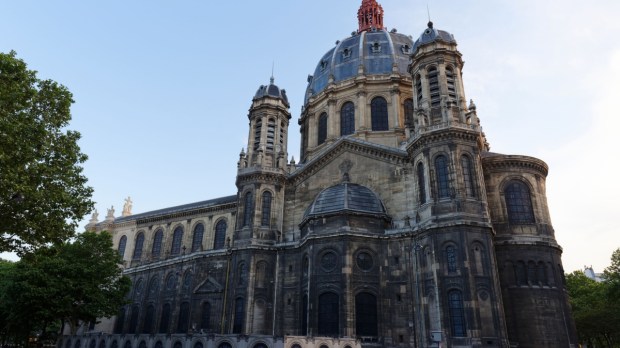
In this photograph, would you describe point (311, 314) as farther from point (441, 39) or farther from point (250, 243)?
point (441, 39)

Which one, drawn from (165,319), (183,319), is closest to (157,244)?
(165,319)

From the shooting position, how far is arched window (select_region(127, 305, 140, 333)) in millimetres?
44125

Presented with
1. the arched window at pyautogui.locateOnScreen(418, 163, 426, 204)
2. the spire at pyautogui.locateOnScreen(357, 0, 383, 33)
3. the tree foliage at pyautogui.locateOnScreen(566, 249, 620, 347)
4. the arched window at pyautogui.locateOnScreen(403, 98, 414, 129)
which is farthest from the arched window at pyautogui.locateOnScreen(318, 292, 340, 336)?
the spire at pyautogui.locateOnScreen(357, 0, 383, 33)

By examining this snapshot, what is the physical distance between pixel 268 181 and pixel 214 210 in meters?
11.8

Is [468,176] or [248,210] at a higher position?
[468,176]

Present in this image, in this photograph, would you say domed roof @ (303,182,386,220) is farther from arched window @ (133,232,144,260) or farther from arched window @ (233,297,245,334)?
arched window @ (133,232,144,260)

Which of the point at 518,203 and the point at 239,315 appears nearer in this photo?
the point at 518,203

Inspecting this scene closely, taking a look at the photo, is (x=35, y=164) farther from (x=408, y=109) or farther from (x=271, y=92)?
(x=408, y=109)

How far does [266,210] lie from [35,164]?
775 inches

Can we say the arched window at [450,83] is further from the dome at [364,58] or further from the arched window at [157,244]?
the arched window at [157,244]

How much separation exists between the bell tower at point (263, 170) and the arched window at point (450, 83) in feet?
47.9

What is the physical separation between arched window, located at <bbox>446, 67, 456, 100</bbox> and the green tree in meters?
24.6

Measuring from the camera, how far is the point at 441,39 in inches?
1346

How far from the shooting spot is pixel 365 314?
93.1 ft
